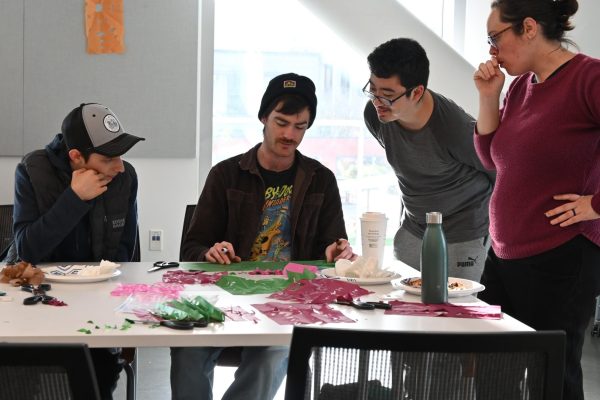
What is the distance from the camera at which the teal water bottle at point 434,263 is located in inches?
78.7

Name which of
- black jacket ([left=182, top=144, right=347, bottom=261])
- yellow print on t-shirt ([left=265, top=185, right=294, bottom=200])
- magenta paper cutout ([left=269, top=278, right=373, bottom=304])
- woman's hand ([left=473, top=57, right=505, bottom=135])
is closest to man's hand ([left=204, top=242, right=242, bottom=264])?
black jacket ([left=182, top=144, right=347, bottom=261])

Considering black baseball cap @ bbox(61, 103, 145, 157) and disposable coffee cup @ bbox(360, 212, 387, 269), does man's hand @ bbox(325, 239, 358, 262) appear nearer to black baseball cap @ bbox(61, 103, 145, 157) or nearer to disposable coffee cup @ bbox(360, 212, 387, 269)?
disposable coffee cup @ bbox(360, 212, 387, 269)

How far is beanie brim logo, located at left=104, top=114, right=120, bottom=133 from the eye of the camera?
255cm

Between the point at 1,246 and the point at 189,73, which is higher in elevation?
the point at 189,73

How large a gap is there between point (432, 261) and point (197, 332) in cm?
62

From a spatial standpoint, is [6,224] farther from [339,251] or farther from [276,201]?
[339,251]

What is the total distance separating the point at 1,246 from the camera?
313 cm

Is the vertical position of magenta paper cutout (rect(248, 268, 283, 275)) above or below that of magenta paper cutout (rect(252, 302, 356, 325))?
above

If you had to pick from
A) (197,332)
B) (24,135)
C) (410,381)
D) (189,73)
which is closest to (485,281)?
(197,332)

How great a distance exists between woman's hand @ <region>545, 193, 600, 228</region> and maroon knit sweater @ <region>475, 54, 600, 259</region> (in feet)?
0.07

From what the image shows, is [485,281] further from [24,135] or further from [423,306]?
[24,135]

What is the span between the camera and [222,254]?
2.50 metres

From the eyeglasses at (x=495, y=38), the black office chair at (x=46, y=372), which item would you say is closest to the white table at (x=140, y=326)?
the black office chair at (x=46, y=372)

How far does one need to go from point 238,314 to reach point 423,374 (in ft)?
2.46
